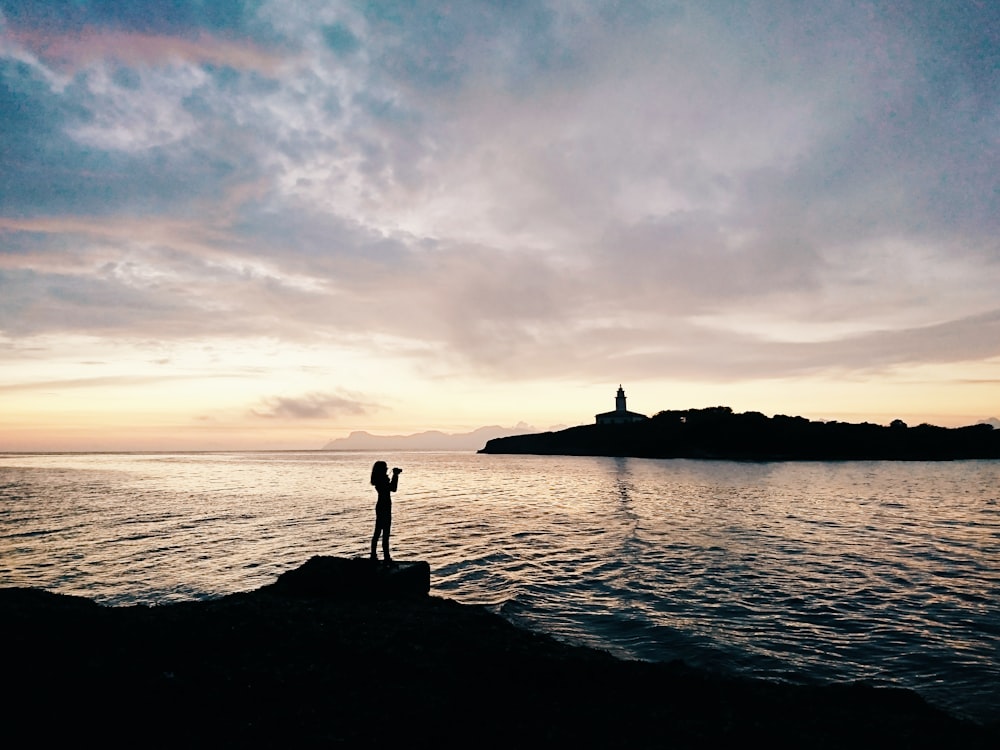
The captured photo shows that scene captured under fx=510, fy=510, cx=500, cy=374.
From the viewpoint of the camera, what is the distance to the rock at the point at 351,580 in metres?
15.4

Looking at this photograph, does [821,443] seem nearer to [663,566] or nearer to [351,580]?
[663,566]

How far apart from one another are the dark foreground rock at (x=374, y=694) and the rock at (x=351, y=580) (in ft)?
12.2

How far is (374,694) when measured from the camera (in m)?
8.32

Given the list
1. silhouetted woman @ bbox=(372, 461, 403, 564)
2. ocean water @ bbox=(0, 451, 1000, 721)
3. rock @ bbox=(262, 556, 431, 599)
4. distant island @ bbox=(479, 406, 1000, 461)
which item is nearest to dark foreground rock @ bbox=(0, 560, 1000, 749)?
ocean water @ bbox=(0, 451, 1000, 721)

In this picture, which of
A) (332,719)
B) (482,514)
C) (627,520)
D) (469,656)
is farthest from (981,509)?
(332,719)

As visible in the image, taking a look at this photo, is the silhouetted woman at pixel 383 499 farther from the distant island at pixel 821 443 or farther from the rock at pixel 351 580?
the distant island at pixel 821 443

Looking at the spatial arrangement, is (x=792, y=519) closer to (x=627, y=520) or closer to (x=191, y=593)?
(x=627, y=520)

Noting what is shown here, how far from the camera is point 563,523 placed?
119 ft

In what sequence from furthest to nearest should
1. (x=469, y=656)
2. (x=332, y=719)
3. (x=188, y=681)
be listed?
(x=469, y=656)
(x=188, y=681)
(x=332, y=719)

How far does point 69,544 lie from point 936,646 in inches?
1517

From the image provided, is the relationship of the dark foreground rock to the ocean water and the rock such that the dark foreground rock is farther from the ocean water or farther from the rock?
the rock

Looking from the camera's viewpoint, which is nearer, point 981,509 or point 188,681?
point 188,681


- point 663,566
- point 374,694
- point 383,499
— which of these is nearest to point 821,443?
point 663,566

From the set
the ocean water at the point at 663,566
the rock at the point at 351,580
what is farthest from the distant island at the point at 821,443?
the rock at the point at 351,580
